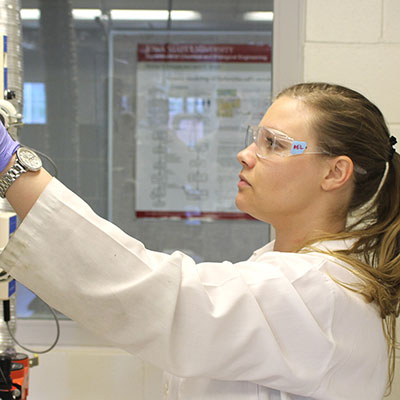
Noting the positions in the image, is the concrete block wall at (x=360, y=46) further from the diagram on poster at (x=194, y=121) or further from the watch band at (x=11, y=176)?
the watch band at (x=11, y=176)

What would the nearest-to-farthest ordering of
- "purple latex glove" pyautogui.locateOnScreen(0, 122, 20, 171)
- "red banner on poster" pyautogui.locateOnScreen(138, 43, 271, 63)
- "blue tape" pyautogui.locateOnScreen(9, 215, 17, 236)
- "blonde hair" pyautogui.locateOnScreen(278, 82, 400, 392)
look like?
1. "purple latex glove" pyautogui.locateOnScreen(0, 122, 20, 171)
2. "blonde hair" pyautogui.locateOnScreen(278, 82, 400, 392)
3. "blue tape" pyautogui.locateOnScreen(9, 215, 17, 236)
4. "red banner on poster" pyautogui.locateOnScreen(138, 43, 271, 63)

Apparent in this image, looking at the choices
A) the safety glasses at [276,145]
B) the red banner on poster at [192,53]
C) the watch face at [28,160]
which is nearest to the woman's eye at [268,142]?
the safety glasses at [276,145]

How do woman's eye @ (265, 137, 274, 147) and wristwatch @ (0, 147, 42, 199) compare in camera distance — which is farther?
woman's eye @ (265, 137, 274, 147)

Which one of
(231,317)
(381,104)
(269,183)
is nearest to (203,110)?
(381,104)

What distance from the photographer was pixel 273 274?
2.78 ft

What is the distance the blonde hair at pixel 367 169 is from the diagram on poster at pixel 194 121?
24.5 inches

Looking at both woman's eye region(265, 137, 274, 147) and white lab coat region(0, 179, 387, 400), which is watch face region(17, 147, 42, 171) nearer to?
white lab coat region(0, 179, 387, 400)

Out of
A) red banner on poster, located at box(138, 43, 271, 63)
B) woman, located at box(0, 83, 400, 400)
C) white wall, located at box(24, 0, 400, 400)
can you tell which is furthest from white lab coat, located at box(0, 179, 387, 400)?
red banner on poster, located at box(138, 43, 271, 63)

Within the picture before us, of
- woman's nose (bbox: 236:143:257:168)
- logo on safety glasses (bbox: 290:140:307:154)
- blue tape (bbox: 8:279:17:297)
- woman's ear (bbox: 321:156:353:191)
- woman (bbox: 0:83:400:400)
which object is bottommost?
blue tape (bbox: 8:279:17:297)

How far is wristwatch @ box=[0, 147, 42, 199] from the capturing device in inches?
29.5

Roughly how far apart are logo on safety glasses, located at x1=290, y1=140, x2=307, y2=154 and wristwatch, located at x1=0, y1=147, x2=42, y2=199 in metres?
0.49

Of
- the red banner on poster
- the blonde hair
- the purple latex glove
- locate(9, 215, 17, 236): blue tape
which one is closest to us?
the purple latex glove

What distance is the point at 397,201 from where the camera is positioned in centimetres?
107

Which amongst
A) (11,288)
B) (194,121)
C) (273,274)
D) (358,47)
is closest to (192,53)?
(194,121)
